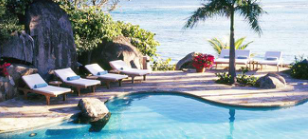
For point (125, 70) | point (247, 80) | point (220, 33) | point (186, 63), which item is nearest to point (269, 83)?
point (247, 80)

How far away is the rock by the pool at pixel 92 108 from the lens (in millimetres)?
9078

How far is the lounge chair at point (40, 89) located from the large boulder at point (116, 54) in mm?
3781

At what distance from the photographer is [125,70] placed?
42.8 ft

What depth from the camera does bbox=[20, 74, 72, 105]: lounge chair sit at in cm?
983

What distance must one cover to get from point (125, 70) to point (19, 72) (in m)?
3.78

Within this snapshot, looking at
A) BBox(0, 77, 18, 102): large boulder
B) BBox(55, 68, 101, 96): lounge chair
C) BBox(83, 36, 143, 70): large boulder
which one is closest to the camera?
BBox(0, 77, 18, 102): large boulder

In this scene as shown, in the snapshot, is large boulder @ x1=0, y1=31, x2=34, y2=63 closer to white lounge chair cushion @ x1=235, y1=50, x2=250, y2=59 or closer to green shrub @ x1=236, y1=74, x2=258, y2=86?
green shrub @ x1=236, y1=74, x2=258, y2=86

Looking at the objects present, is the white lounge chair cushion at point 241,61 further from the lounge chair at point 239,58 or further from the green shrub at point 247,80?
the green shrub at point 247,80

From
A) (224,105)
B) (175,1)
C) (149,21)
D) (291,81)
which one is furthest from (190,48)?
(175,1)

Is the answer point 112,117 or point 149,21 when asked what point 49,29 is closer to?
point 112,117

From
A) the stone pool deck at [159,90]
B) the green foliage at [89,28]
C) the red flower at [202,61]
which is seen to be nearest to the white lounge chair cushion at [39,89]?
the stone pool deck at [159,90]

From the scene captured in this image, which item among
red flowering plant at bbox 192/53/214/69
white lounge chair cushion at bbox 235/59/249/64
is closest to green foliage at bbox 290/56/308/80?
white lounge chair cushion at bbox 235/59/249/64

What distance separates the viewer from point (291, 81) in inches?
514

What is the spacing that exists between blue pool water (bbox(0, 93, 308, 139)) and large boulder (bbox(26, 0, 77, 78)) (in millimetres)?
2846
